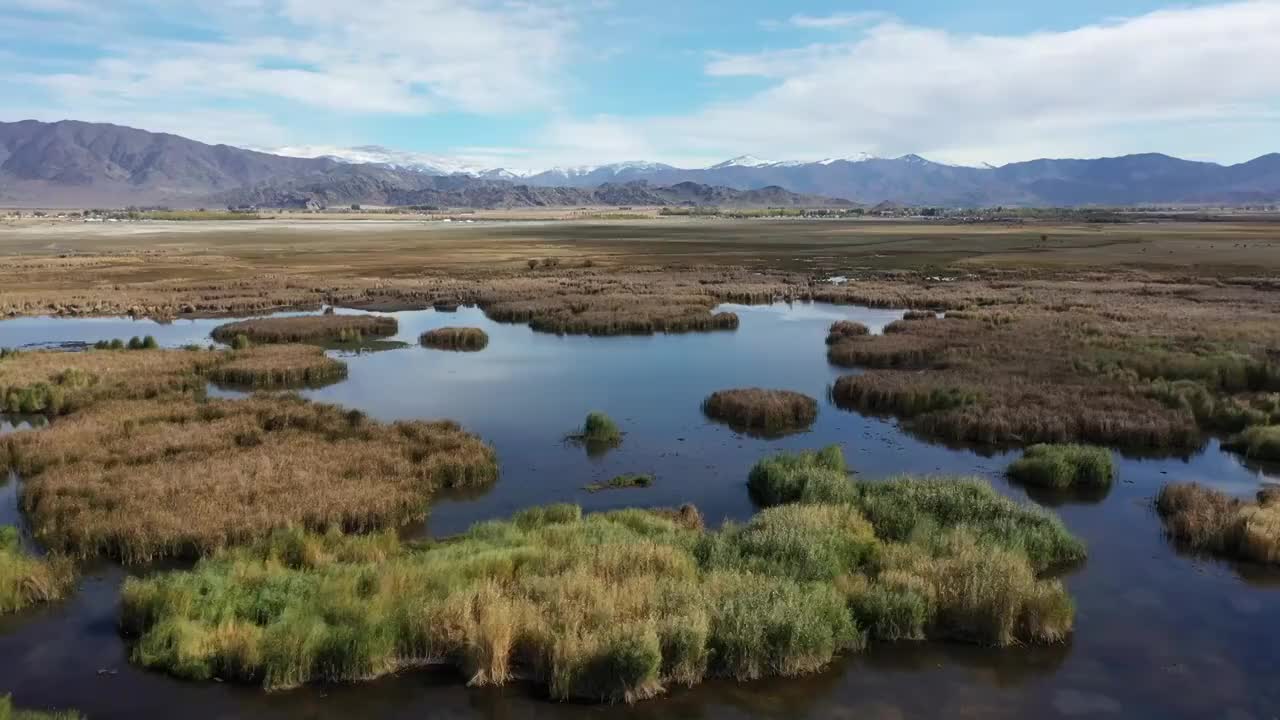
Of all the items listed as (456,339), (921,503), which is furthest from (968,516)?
(456,339)

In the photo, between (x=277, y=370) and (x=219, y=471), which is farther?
(x=277, y=370)

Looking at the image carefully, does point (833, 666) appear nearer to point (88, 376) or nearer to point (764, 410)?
point (764, 410)

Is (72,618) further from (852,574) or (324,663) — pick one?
(852,574)

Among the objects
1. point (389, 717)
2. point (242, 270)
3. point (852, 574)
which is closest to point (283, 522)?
point (389, 717)

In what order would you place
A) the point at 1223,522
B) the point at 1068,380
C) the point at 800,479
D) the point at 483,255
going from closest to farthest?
the point at 1223,522 < the point at 800,479 < the point at 1068,380 < the point at 483,255

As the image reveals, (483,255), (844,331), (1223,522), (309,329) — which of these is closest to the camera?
(1223,522)

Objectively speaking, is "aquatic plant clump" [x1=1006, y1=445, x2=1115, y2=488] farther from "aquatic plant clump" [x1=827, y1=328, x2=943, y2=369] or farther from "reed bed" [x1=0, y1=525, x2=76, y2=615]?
"reed bed" [x1=0, y1=525, x2=76, y2=615]
